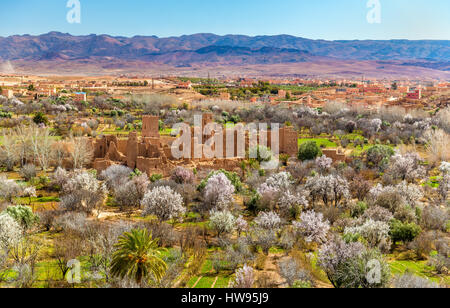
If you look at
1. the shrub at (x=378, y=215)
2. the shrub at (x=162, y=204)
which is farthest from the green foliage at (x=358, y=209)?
the shrub at (x=162, y=204)

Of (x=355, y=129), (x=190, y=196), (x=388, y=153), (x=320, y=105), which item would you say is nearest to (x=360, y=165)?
→ (x=388, y=153)

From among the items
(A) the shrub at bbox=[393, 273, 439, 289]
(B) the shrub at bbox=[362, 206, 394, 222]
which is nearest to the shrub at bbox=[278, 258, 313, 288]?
(A) the shrub at bbox=[393, 273, 439, 289]

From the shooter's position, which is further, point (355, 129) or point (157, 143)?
point (355, 129)

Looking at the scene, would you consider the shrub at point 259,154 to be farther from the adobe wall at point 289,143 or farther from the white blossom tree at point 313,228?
the white blossom tree at point 313,228

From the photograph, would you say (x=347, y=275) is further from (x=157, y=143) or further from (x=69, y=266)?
(x=157, y=143)

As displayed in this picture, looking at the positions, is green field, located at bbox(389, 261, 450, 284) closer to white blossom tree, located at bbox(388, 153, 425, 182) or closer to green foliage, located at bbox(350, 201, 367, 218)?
green foliage, located at bbox(350, 201, 367, 218)

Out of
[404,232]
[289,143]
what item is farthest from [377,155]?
[404,232]

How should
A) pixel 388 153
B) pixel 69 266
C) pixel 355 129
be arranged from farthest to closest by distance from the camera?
1. pixel 355 129
2. pixel 388 153
3. pixel 69 266
